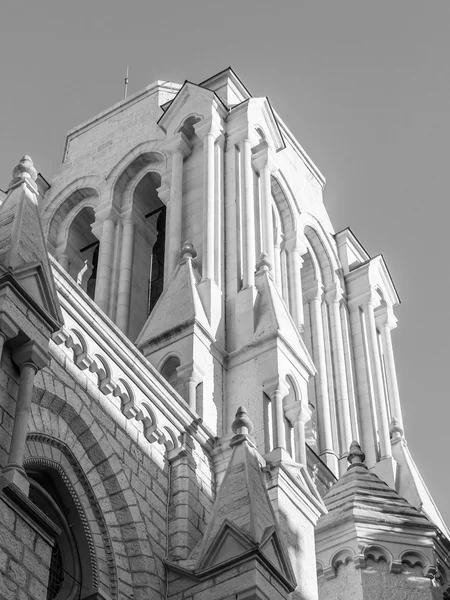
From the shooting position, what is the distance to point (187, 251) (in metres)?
23.6

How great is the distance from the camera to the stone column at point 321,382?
88.6 ft

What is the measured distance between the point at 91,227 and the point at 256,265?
7.18 m

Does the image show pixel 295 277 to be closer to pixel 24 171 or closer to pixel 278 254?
pixel 278 254

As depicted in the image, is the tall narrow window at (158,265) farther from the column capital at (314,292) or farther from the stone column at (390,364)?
the stone column at (390,364)

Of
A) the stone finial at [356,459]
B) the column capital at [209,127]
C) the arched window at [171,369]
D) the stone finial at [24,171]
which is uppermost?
the column capital at [209,127]

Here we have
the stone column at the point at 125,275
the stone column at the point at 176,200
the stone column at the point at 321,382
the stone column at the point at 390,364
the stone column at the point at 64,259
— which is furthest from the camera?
the stone column at the point at 390,364

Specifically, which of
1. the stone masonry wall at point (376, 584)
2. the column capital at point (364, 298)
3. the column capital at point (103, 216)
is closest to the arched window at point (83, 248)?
the column capital at point (103, 216)

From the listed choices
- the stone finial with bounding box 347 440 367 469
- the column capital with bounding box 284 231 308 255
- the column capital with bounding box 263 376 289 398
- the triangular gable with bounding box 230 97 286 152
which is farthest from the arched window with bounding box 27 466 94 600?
the column capital with bounding box 284 231 308 255

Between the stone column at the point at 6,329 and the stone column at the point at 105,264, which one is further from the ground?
the stone column at the point at 105,264

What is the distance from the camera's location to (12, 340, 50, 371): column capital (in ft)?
45.7

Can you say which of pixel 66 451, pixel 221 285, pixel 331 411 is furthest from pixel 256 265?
pixel 66 451

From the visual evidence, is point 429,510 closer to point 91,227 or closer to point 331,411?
point 331,411

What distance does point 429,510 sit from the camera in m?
25.9

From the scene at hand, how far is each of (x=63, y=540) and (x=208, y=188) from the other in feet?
37.0
